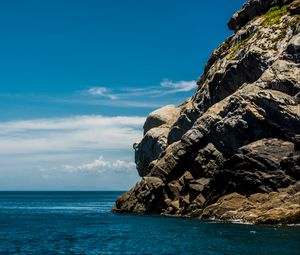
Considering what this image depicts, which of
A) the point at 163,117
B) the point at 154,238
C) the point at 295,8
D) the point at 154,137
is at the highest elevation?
the point at 295,8

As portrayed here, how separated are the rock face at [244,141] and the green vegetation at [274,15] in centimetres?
26

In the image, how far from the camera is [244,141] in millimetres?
104562

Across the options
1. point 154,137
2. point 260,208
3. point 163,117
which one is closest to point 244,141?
point 260,208

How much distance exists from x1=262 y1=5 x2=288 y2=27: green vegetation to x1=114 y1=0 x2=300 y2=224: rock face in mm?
262

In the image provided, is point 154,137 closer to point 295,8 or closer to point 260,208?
point 295,8

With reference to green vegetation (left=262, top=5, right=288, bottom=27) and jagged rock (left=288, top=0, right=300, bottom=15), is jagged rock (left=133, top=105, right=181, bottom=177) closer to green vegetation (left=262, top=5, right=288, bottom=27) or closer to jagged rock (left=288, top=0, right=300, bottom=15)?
green vegetation (left=262, top=5, right=288, bottom=27)

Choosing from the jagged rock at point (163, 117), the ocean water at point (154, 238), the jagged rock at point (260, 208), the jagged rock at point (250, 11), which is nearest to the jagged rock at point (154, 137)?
the jagged rock at point (163, 117)

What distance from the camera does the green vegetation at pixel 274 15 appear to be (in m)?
125

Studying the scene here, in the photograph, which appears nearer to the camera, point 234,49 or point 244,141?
point 244,141

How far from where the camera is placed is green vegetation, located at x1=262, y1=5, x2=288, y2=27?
125 meters

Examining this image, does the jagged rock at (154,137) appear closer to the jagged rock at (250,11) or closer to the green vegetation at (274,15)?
the jagged rock at (250,11)

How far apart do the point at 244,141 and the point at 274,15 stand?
4127 centimetres

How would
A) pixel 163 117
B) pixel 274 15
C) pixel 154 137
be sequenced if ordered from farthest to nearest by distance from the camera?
pixel 163 117
pixel 154 137
pixel 274 15

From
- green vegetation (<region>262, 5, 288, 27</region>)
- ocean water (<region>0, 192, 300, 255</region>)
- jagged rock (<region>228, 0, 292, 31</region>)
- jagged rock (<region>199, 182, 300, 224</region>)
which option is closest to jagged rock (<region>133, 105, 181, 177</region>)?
jagged rock (<region>228, 0, 292, 31</region>)
